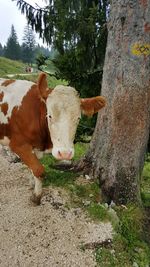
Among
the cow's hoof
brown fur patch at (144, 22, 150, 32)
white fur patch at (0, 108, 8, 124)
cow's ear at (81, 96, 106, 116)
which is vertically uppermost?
brown fur patch at (144, 22, 150, 32)


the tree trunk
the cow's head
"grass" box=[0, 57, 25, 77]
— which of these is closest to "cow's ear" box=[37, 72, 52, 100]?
the cow's head

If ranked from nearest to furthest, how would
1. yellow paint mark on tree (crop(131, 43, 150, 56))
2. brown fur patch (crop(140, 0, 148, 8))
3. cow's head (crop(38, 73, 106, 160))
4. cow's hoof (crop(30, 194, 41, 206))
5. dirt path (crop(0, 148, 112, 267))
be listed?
cow's head (crop(38, 73, 106, 160)) < dirt path (crop(0, 148, 112, 267)) < brown fur patch (crop(140, 0, 148, 8)) < yellow paint mark on tree (crop(131, 43, 150, 56)) < cow's hoof (crop(30, 194, 41, 206))

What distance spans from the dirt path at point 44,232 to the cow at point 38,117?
0.35m

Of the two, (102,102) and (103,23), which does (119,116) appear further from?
(103,23)

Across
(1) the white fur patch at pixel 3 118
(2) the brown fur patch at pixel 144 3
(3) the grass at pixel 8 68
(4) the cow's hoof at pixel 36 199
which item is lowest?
(3) the grass at pixel 8 68

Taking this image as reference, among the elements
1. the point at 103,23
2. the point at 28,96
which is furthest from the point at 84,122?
the point at 28,96

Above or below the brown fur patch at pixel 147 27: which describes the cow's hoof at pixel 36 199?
below

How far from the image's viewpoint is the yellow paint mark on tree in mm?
6223

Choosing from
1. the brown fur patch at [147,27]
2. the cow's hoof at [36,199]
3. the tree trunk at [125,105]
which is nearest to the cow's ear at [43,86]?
the tree trunk at [125,105]

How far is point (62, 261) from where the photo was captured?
539 centimetres

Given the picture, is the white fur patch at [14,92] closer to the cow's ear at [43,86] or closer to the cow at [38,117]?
the cow at [38,117]

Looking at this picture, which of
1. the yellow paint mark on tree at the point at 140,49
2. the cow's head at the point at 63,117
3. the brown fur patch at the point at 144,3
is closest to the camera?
the cow's head at the point at 63,117

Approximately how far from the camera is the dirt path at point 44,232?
5.40 meters

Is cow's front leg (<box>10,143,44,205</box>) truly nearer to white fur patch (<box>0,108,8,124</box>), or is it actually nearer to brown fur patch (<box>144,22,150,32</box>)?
white fur patch (<box>0,108,8,124</box>)
